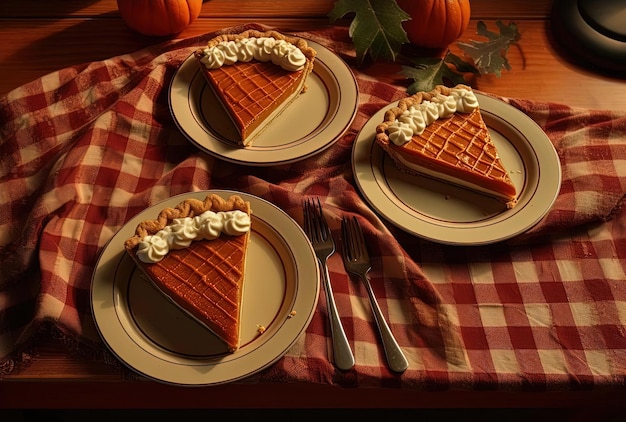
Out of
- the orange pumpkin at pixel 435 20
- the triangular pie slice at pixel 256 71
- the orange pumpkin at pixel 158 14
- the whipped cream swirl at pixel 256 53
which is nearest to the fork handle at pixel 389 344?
the triangular pie slice at pixel 256 71

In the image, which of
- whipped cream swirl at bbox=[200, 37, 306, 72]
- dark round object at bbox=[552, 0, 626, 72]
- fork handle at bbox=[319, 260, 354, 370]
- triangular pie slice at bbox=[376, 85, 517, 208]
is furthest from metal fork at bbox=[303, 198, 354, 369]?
dark round object at bbox=[552, 0, 626, 72]

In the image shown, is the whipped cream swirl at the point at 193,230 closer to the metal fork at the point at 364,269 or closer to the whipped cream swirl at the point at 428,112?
the metal fork at the point at 364,269

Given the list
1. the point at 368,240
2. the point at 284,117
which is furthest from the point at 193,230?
the point at 284,117

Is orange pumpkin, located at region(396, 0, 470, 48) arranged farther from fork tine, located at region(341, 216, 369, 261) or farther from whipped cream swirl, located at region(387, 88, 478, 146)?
fork tine, located at region(341, 216, 369, 261)

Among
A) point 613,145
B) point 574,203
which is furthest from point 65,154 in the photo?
point 613,145

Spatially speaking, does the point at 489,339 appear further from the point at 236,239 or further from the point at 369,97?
the point at 369,97
